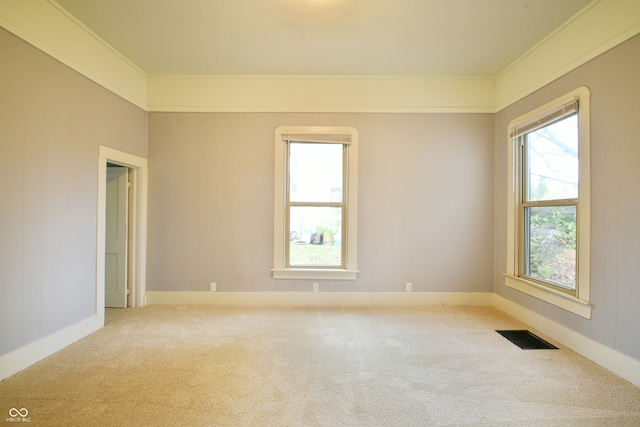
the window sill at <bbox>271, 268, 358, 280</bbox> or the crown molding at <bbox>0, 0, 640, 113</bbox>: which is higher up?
the crown molding at <bbox>0, 0, 640, 113</bbox>

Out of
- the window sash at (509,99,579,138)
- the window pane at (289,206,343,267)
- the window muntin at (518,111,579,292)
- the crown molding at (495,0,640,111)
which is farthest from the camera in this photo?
the window pane at (289,206,343,267)

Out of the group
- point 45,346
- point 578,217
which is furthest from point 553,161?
point 45,346

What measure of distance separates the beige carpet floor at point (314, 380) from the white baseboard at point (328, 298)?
658mm

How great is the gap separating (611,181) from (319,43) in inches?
113

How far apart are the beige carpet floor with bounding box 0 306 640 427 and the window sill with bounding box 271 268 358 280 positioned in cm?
76

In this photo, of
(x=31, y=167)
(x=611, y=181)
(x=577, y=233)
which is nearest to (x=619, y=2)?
(x=611, y=181)

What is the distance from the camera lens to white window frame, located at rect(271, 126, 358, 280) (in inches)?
153

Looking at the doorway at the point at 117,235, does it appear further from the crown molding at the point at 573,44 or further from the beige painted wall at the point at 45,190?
the crown molding at the point at 573,44

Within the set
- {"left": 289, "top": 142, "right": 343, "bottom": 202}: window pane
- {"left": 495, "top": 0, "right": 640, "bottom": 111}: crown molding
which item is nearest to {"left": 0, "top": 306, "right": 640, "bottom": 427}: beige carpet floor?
{"left": 289, "top": 142, "right": 343, "bottom": 202}: window pane

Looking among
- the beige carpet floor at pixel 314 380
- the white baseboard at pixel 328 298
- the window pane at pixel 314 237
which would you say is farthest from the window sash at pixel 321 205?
the beige carpet floor at pixel 314 380

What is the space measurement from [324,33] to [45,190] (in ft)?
→ 9.44

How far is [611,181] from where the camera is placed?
2354 mm

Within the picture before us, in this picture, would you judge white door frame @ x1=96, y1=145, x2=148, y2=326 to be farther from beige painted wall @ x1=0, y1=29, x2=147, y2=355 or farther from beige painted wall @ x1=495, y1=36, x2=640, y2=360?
beige painted wall @ x1=495, y1=36, x2=640, y2=360

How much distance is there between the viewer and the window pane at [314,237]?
4.00 metres
